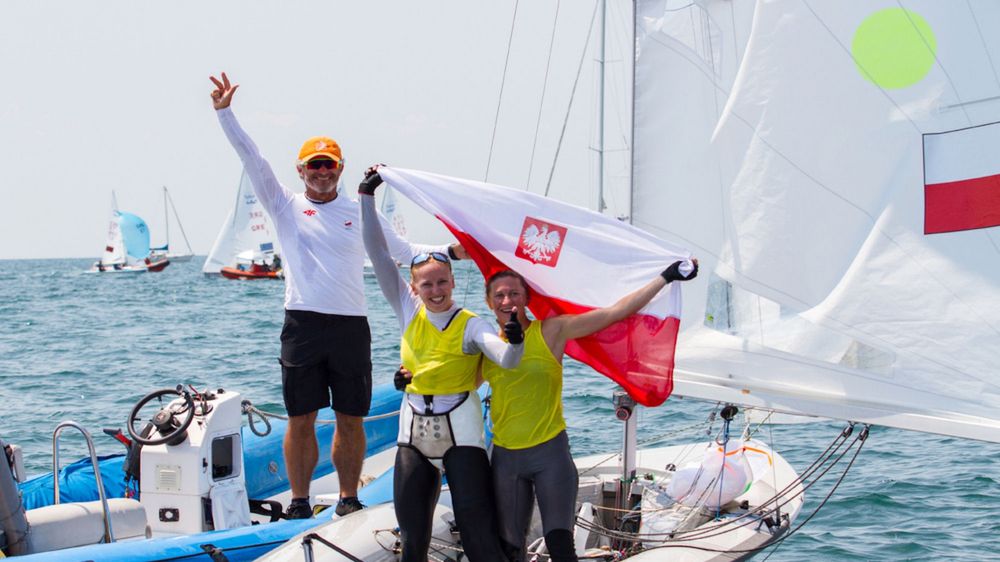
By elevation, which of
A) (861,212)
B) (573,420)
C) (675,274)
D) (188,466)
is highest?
(861,212)

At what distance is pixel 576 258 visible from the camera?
4484mm

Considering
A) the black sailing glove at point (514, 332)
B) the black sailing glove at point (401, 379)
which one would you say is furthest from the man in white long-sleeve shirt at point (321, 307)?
the black sailing glove at point (514, 332)

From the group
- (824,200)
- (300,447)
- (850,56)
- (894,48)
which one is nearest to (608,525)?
(300,447)

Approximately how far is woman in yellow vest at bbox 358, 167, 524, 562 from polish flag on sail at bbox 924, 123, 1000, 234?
6.34 ft

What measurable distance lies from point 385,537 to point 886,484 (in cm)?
522

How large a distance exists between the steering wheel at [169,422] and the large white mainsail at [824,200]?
2437 mm

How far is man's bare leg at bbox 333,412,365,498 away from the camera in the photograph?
5328 millimetres

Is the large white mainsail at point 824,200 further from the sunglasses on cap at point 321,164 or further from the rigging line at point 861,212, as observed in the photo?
the sunglasses on cap at point 321,164

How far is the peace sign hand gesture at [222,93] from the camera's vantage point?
4.92 meters

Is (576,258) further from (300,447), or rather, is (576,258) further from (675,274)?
(300,447)

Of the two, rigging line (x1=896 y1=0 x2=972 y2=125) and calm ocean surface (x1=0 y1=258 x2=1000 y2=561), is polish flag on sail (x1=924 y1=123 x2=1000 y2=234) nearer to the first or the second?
rigging line (x1=896 y1=0 x2=972 y2=125)

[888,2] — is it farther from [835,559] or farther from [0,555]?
[0,555]

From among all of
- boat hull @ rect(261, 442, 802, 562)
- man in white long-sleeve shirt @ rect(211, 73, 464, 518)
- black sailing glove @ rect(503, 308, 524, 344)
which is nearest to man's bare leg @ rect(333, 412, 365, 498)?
man in white long-sleeve shirt @ rect(211, 73, 464, 518)

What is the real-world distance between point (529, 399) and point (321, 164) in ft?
5.62
